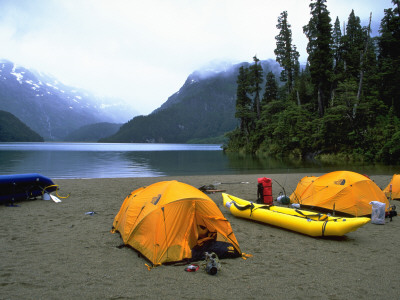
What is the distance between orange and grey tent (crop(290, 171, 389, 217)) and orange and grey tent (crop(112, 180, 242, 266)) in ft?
17.9

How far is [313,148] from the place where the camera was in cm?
4275

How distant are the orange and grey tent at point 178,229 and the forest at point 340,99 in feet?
101

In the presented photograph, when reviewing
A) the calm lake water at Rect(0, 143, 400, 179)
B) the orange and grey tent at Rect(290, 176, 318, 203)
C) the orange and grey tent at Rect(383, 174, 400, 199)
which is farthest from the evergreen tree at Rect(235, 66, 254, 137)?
the orange and grey tent at Rect(290, 176, 318, 203)

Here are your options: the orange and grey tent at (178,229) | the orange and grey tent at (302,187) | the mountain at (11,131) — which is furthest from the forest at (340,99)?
the mountain at (11,131)

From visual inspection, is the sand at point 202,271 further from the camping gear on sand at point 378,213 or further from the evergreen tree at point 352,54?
the evergreen tree at point 352,54

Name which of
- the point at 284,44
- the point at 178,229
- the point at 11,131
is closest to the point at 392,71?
the point at 284,44

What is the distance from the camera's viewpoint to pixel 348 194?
10.3m

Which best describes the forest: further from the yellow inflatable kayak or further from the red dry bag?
the yellow inflatable kayak

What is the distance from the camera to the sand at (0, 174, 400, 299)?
489 cm

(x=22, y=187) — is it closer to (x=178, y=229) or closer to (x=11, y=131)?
(x=178, y=229)

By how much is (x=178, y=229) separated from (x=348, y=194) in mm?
6914

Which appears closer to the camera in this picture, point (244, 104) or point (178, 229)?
point (178, 229)

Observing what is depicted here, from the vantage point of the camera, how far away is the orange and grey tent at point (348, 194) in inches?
401

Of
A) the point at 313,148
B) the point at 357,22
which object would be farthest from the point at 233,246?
the point at 357,22
